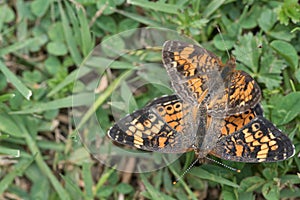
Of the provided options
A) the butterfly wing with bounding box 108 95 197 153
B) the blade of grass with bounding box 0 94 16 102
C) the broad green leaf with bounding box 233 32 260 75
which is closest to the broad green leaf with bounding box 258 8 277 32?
the broad green leaf with bounding box 233 32 260 75

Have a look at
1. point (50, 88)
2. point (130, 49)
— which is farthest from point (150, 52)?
point (50, 88)

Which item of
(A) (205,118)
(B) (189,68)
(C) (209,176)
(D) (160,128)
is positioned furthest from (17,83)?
(C) (209,176)

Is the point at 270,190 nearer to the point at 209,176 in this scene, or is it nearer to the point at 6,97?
the point at 209,176

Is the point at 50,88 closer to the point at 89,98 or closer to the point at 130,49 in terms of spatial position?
the point at 89,98

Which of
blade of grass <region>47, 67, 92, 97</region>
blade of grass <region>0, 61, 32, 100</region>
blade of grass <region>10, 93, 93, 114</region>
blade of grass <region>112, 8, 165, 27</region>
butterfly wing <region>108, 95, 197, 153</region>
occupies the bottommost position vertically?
blade of grass <region>10, 93, 93, 114</region>

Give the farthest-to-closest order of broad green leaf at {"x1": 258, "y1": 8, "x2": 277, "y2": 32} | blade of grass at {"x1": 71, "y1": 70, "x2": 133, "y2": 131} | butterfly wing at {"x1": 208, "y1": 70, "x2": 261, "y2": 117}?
blade of grass at {"x1": 71, "y1": 70, "x2": 133, "y2": 131}, broad green leaf at {"x1": 258, "y1": 8, "x2": 277, "y2": 32}, butterfly wing at {"x1": 208, "y1": 70, "x2": 261, "y2": 117}

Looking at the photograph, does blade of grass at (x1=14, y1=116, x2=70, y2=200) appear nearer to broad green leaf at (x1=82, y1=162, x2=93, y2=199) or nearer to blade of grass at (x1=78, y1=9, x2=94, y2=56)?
broad green leaf at (x1=82, y1=162, x2=93, y2=199)
